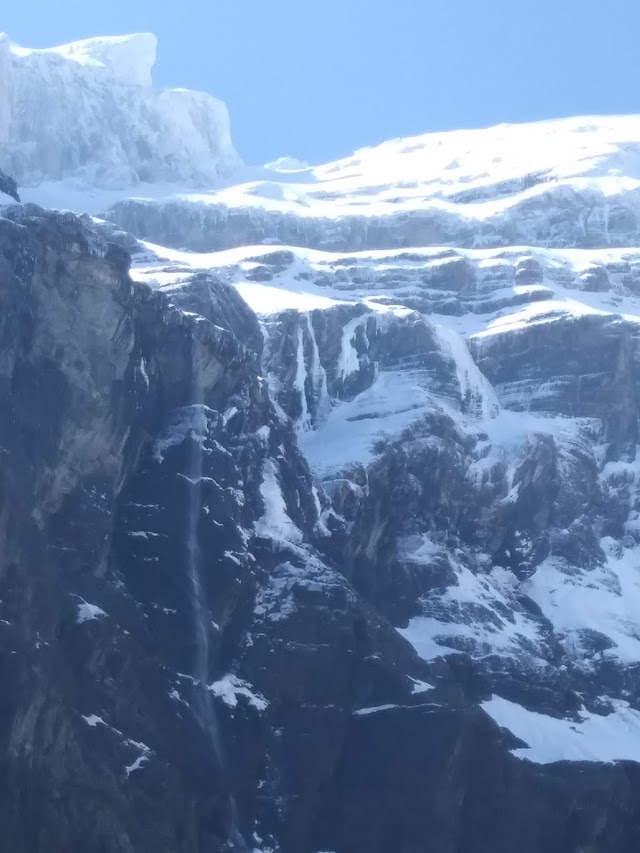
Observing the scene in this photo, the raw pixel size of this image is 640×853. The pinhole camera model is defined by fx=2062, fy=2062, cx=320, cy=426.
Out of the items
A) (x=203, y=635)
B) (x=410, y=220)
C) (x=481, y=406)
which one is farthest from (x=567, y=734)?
(x=410, y=220)

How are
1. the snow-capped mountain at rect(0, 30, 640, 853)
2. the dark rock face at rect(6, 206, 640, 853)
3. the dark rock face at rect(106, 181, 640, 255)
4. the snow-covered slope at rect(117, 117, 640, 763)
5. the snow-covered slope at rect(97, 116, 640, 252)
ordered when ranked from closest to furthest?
1. the dark rock face at rect(6, 206, 640, 853)
2. the snow-capped mountain at rect(0, 30, 640, 853)
3. the snow-covered slope at rect(117, 117, 640, 763)
4. the dark rock face at rect(106, 181, 640, 255)
5. the snow-covered slope at rect(97, 116, 640, 252)

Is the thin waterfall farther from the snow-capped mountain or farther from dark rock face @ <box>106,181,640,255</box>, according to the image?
dark rock face @ <box>106,181,640,255</box>

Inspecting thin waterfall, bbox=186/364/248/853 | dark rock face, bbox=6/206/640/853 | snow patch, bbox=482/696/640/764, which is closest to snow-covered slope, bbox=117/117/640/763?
snow patch, bbox=482/696/640/764

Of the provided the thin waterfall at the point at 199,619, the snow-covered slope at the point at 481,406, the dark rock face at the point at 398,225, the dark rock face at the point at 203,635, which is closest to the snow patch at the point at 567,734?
the snow-covered slope at the point at 481,406

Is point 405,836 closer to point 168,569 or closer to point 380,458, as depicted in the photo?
point 168,569

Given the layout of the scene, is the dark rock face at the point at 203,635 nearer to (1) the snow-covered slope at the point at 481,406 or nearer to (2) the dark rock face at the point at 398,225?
(1) the snow-covered slope at the point at 481,406
